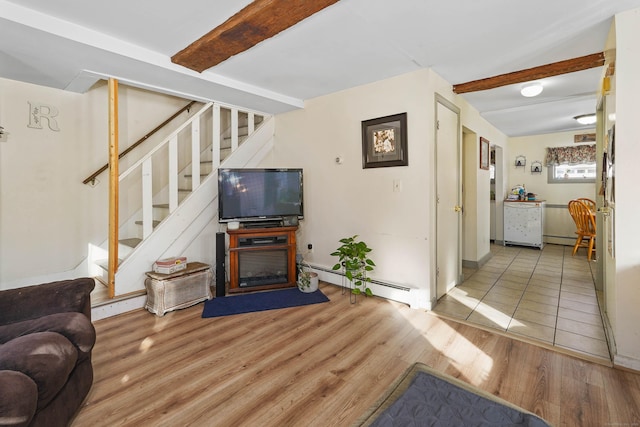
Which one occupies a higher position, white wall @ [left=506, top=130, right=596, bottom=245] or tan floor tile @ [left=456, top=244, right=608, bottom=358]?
white wall @ [left=506, top=130, right=596, bottom=245]

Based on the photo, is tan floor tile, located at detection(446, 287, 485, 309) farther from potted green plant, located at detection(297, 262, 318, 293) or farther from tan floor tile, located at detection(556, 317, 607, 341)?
potted green plant, located at detection(297, 262, 318, 293)

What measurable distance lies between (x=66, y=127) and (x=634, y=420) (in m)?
4.90

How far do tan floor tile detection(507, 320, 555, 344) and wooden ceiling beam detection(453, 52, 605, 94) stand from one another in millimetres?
2212

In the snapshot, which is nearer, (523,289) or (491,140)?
(523,289)

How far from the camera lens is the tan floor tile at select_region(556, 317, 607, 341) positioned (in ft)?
7.55

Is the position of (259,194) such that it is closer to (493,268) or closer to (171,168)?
(171,168)

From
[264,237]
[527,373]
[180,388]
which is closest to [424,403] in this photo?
[527,373]

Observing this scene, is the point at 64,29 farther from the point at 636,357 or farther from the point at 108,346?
the point at 636,357

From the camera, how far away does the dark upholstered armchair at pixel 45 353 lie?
3.51 feet

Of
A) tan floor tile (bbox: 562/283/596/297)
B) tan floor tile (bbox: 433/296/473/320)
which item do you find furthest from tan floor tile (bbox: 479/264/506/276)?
tan floor tile (bbox: 433/296/473/320)

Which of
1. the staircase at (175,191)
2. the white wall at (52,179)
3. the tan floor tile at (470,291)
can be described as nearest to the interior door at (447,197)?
the tan floor tile at (470,291)

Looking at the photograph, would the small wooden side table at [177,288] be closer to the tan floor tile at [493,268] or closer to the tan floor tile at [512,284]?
the tan floor tile at [512,284]

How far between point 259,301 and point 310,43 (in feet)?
7.70

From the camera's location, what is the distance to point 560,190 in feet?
19.1
